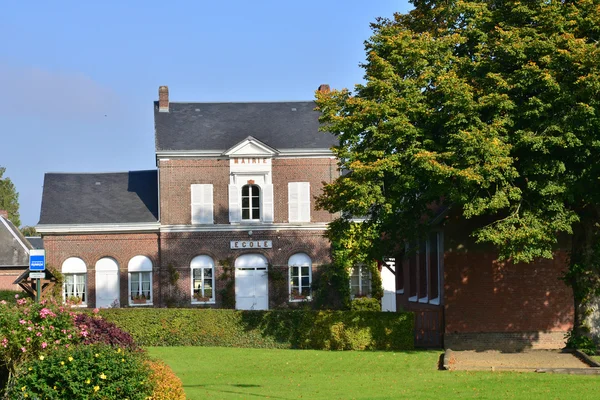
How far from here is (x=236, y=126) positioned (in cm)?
4872

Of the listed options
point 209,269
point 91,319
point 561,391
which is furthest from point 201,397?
point 209,269

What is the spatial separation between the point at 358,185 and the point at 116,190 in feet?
89.2

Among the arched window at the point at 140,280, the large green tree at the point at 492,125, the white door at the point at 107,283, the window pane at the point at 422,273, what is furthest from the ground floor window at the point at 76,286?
the large green tree at the point at 492,125

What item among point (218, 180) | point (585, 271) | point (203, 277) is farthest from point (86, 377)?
point (218, 180)

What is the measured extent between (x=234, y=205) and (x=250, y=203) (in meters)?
0.88

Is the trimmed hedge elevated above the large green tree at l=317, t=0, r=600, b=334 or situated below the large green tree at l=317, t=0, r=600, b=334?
below

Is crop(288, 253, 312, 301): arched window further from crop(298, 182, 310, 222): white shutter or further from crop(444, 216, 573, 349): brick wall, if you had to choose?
crop(444, 216, 573, 349): brick wall

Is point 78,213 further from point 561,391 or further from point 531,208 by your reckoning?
point 561,391

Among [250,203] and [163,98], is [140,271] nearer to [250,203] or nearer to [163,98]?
[250,203]

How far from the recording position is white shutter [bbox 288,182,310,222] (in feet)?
154

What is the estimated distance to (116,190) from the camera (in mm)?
49469

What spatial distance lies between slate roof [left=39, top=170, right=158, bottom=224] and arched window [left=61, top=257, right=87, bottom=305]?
2206mm

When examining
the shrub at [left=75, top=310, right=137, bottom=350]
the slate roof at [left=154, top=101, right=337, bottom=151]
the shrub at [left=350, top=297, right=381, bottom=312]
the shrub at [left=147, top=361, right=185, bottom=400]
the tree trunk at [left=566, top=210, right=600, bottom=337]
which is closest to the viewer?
the shrub at [left=147, top=361, right=185, bottom=400]

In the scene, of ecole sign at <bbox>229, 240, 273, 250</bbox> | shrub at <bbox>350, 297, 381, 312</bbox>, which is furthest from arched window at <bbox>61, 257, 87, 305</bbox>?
shrub at <bbox>350, 297, 381, 312</bbox>
